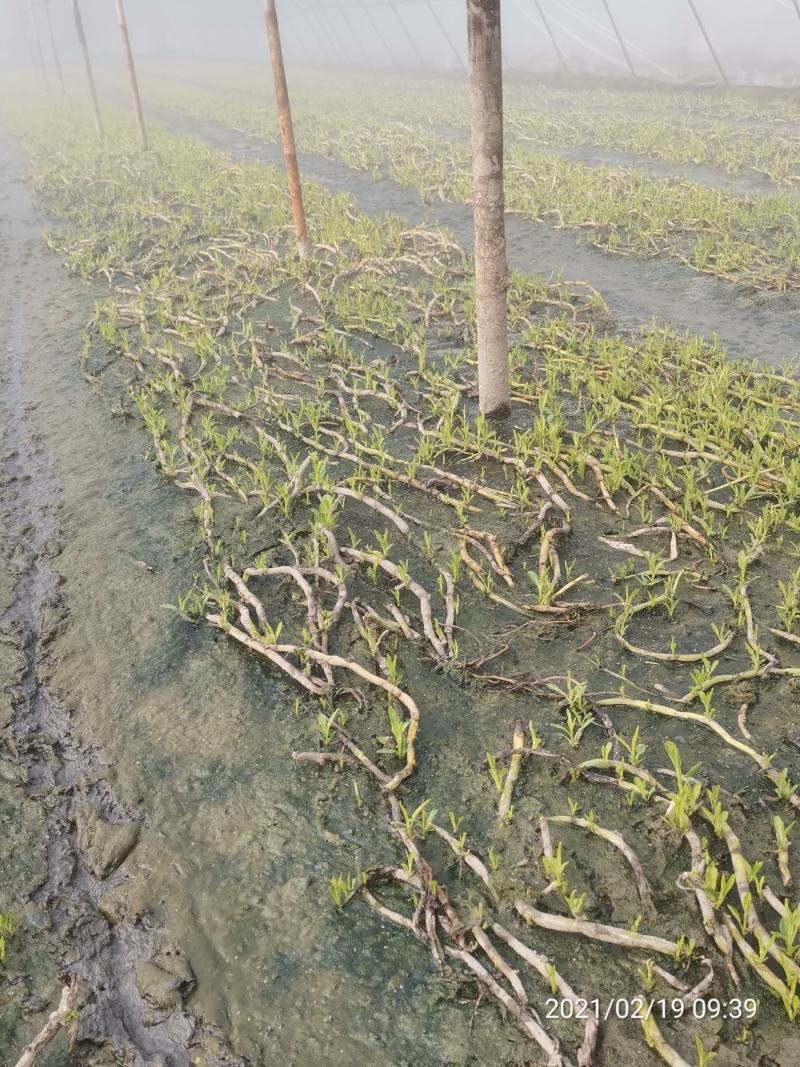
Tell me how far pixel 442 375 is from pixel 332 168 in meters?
11.7

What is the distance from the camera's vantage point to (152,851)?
291 cm

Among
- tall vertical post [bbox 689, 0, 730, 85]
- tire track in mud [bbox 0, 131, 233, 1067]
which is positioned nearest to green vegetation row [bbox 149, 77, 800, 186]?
tall vertical post [bbox 689, 0, 730, 85]

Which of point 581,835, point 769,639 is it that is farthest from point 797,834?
point 769,639

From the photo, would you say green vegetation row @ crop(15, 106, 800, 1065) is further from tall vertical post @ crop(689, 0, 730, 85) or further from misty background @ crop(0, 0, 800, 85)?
tall vertical post @ crop(689, 0, 730, 85)

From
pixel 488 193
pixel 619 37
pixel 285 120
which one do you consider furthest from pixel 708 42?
pixel 488 193

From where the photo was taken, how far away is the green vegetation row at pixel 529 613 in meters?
2.52

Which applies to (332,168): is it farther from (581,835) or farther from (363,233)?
(581,835)

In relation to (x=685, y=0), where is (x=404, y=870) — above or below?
below

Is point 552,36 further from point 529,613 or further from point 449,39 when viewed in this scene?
point 529,613

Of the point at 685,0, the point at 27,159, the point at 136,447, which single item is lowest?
the point at 136,447
